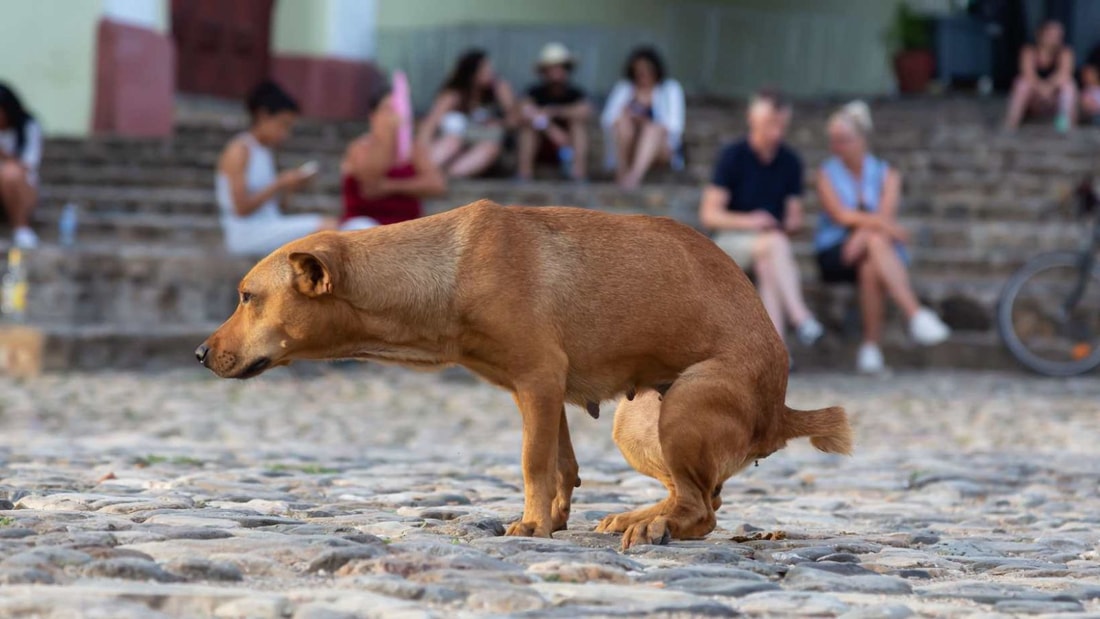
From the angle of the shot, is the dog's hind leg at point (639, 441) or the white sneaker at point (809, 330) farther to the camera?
the white sneaker at point (809, 330)

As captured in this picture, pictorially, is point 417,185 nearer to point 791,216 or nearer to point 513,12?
point 791,216

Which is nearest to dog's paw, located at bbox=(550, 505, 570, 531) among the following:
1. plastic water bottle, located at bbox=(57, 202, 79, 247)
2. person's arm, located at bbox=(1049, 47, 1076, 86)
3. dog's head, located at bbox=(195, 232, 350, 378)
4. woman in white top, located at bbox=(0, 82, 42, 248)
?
dog's head, located at bbox=(195, 232, 350, 378)

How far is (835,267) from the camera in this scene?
1375 centimetres

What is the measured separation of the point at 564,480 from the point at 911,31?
24.4 m

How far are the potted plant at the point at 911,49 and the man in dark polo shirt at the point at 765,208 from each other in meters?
14.9

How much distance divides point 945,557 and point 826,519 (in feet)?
3.41

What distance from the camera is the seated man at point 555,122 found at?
17750mm

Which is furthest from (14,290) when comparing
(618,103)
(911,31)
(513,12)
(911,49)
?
(911,31)

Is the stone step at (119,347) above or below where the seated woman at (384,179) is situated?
below

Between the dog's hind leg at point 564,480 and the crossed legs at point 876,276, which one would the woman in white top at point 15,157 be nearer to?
the crossed legs at point 876,276

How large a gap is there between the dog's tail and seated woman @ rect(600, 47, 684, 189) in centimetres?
1187

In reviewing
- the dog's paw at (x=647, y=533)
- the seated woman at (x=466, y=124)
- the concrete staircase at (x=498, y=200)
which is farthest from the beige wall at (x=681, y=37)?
the dog's paw at (x=647, y=533)

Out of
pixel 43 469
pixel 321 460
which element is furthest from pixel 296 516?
pixel 321 460

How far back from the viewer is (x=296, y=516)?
17.2 feet
